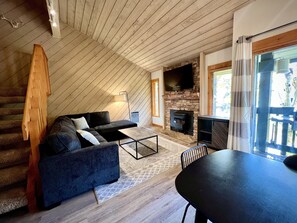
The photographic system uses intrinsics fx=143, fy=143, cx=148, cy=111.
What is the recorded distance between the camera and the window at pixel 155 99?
5.87 metres

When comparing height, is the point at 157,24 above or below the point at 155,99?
above

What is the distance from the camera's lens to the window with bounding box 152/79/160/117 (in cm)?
587

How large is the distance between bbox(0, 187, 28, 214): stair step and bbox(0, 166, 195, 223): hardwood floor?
13 centimetres

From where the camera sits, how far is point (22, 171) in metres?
1.90

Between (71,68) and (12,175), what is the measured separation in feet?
11.0

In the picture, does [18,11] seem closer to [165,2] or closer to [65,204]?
[165,2]

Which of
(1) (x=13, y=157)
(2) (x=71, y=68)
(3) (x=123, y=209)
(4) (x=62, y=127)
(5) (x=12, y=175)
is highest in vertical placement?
(2) (x=71, y=68)

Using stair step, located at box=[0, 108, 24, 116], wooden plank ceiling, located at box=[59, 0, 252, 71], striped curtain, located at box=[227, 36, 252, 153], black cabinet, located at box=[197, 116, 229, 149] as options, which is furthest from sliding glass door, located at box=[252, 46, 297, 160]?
stair step, located at box=[0, 108, 24, 116]

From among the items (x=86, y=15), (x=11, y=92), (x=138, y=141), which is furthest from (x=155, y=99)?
(x=11, y=92)

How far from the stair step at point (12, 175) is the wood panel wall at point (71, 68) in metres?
2.65

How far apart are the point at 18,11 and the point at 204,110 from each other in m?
5.51

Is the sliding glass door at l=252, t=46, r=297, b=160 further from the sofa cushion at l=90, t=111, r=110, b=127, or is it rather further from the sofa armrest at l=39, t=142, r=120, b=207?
the sofa cushion at l=90, t=111, r=110, b=127

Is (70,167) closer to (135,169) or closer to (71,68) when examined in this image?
(135,169)

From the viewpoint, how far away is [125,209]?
172 cm
